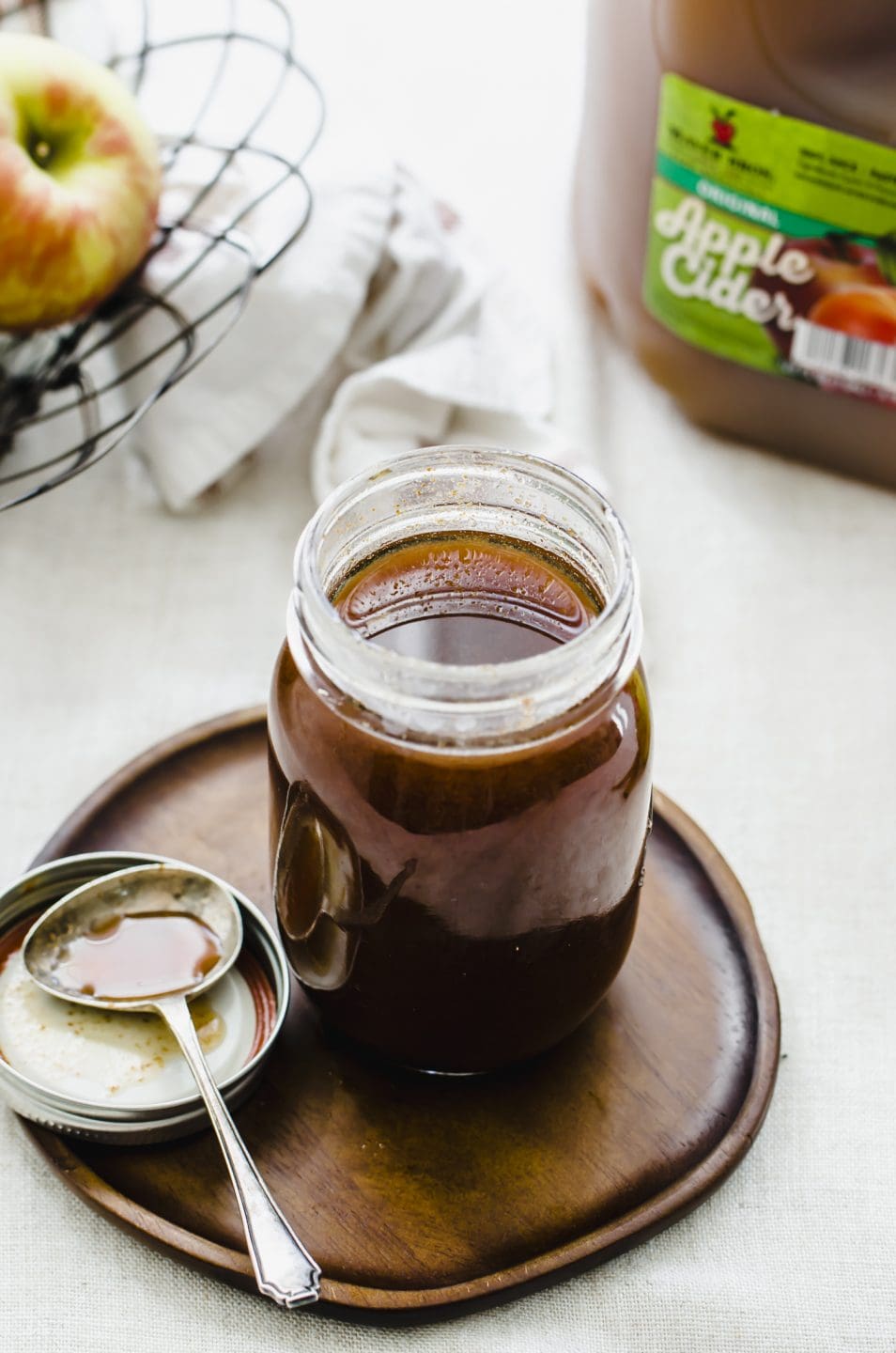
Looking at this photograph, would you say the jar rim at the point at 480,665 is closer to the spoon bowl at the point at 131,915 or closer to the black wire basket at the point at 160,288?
the spoon bowl at the point at 131,915

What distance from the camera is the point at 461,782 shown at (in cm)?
56

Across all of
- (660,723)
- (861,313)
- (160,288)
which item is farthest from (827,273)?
(160,288)

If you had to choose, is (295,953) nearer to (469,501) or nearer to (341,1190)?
(341,1190)

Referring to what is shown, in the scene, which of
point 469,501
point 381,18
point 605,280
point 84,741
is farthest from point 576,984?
point 381,18

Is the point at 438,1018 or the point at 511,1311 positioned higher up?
the point at 438,1018

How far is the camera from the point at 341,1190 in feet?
2.18

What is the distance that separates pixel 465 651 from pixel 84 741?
1.28ft

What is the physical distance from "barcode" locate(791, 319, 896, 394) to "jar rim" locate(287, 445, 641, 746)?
17.1 inches

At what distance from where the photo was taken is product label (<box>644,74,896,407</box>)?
904 millimetres

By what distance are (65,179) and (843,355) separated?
0.53 m

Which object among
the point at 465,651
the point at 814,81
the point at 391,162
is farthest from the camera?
the point at 391,162

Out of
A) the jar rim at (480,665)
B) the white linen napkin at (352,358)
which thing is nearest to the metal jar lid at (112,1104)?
the jar rim at (480,665)

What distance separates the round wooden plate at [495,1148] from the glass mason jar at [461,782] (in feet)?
0.10

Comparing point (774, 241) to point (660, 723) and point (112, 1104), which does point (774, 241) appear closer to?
point (660, 723)
